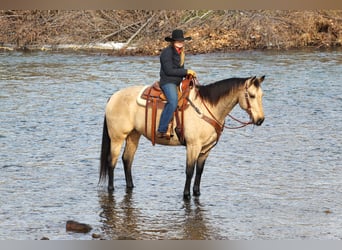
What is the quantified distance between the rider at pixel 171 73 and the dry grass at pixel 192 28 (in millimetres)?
14254

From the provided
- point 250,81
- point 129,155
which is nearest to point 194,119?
point 250,81

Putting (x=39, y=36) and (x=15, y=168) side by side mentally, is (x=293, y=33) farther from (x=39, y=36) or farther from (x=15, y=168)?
(x=15, y=168)

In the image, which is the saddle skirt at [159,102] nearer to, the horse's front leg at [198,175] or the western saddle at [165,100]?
the western saddle at [165,100]

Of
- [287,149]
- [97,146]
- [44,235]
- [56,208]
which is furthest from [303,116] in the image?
[44,235]

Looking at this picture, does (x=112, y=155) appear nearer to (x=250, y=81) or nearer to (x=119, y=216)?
(x=119, y=216)

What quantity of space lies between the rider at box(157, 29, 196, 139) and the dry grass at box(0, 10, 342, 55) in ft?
46.8

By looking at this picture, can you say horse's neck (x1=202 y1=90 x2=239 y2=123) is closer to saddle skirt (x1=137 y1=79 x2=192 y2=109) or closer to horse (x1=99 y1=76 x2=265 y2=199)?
horse (x1=99 y1=76 x2=265 y2=199)

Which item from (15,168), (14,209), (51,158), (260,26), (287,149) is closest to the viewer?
(14,209)

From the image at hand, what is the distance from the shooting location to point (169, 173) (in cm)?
892

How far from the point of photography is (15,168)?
9250 millimetres

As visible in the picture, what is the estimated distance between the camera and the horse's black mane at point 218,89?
7496 millimetres

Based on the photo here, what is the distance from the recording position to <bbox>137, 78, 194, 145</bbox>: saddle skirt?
7598 mm

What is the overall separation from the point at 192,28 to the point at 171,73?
14875 mm

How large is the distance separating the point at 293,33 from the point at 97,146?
13.2 m
